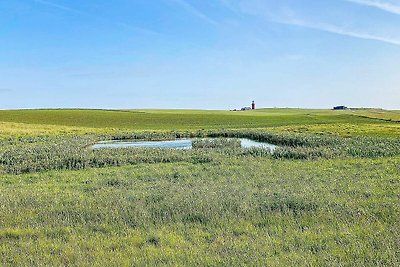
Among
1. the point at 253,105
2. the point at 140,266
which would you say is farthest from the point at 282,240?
the point at 253,105

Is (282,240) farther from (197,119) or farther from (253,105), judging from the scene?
(253,105)

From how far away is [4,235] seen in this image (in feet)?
32.0

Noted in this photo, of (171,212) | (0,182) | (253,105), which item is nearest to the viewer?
(171,212)

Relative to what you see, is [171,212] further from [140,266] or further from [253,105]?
[253,105]

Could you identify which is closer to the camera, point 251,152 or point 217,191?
point 217,191

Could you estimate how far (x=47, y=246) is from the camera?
8.76m

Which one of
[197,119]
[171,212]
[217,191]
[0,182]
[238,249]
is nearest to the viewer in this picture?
[238,249]

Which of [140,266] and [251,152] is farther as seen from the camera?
[251,152]

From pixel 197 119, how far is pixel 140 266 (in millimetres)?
83504

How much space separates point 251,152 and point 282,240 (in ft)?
62.9

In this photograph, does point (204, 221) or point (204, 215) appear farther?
point (204, 215)

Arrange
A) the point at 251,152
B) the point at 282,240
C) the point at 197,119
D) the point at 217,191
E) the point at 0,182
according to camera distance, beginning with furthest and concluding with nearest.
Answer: the point at 197,119 < the point at 251,152 < the point at 0,182 < the point at 217,191 < the point at 282,240

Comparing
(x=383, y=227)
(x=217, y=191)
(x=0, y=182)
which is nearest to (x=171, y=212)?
(x=217, y=191)

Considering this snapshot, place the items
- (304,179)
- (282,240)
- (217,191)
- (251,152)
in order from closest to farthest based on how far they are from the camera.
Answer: (282,240) → (217,191) → (304,179) → (251,152)
